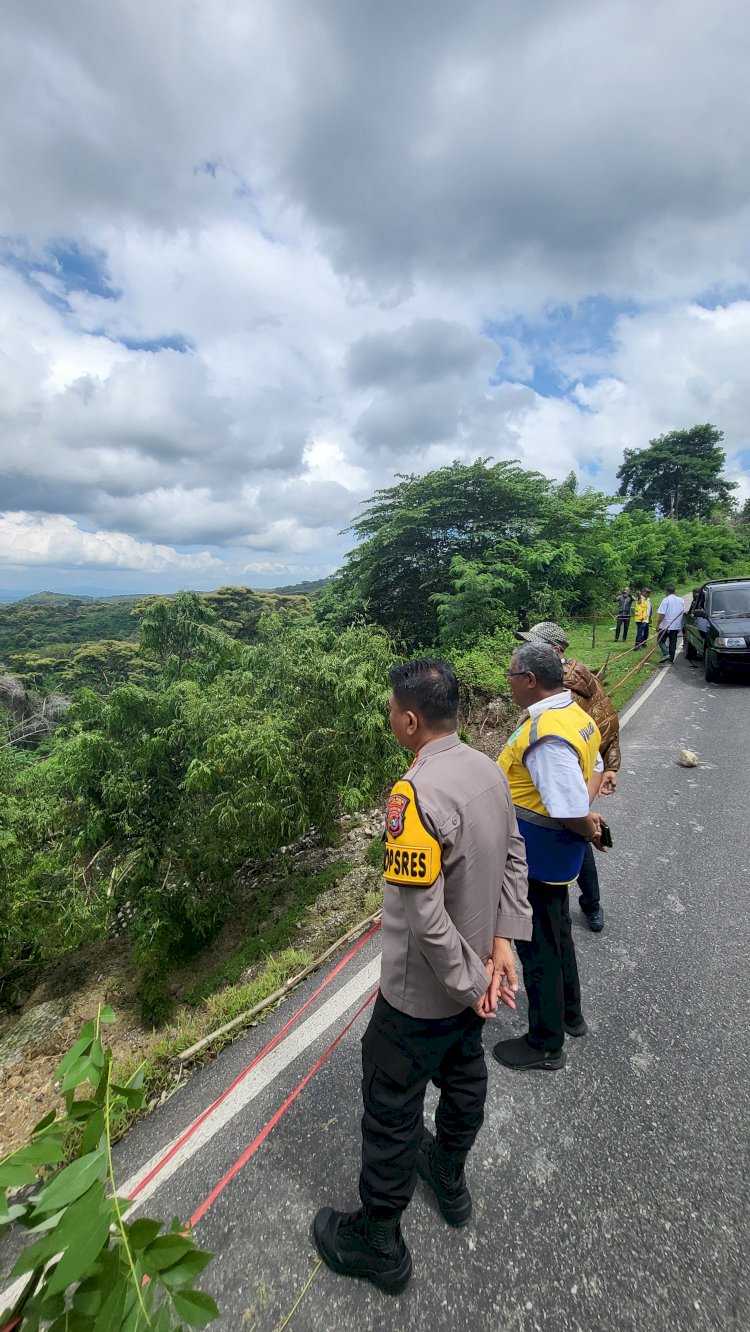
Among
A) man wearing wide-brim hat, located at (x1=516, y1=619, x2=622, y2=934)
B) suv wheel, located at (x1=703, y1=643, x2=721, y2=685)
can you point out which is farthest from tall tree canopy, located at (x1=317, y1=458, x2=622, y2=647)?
man wearing wide-brim hat, located at (x1=516, y1=619, x2=622, y2=934)

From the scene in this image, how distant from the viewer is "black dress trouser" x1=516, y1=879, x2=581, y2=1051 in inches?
90.4

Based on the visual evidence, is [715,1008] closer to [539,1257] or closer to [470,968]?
[539,1257]

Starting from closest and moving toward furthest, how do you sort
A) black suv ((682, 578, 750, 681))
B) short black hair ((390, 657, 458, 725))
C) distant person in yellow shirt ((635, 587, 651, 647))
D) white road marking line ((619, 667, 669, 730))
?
1. short black hair ((390, 657, 458, 725))
2. white road marking line ((619, 667, 669, 730))
3. black suv ((682, 578, 750, 681))
4. distant person in yellow shirt ((635, 587, 651, 647))

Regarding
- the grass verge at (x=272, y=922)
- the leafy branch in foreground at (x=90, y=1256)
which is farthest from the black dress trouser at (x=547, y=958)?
the leafy branch in foreground at (x=90, y=1256)

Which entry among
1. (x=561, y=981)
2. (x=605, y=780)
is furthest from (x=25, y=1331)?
(x=605, y=780)

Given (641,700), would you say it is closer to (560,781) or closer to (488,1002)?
(560,781)

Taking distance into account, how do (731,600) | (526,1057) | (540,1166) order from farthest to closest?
(731,600), (526,1057), (540,1166)

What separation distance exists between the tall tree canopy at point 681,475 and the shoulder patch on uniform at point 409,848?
142 ft

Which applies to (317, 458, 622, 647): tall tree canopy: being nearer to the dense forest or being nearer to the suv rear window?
the suv rear window

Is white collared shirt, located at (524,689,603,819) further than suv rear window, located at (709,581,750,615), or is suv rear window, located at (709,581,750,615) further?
suv rear window, located at (709,581,750,615)

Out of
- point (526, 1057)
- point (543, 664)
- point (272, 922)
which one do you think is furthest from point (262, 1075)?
point (272, 922)

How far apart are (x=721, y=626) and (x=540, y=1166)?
949cm

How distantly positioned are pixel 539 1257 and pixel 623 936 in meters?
1.90

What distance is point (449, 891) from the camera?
1614 millimetres
